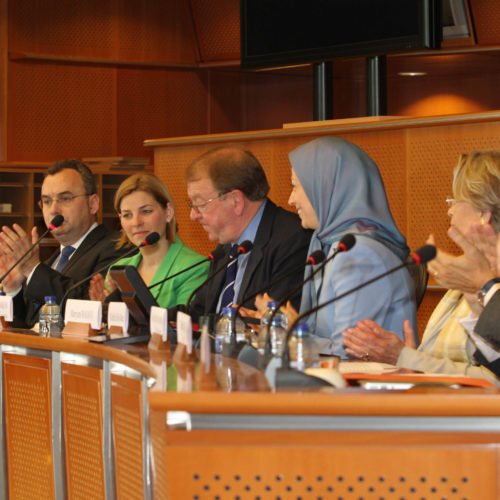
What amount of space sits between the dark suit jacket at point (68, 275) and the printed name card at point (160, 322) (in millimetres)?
1244

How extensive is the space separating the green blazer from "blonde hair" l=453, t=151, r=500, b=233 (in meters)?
1.44

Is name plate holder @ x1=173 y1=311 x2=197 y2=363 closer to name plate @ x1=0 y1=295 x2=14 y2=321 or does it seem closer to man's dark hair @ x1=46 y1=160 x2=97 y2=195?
name plate @ x1=0 y1=295 x2=14 y2=321

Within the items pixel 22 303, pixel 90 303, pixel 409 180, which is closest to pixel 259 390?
pixel 90 303

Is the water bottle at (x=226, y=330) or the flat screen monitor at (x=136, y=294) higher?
the flat screen monitor at (x=136, y=294)

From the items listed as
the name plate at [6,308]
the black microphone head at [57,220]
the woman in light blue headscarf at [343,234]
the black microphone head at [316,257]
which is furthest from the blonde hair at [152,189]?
the black microphone head at [316,257]

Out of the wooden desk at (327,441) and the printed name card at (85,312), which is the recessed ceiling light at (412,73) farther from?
the wooden desk at (327,441)

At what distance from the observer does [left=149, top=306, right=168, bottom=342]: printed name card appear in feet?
8.82

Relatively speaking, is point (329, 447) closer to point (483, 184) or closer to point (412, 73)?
→ point (483, 184)

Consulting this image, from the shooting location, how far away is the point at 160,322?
2.70 m

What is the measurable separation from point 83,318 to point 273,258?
2.44ft

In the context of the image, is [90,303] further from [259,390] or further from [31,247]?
[259,390]

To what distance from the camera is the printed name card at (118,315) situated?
10.3 feet

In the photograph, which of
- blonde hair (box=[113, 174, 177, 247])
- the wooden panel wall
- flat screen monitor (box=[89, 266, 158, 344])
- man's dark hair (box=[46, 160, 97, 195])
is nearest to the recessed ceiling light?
the wooden panel wall

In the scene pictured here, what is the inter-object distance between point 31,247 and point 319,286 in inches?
55.0
